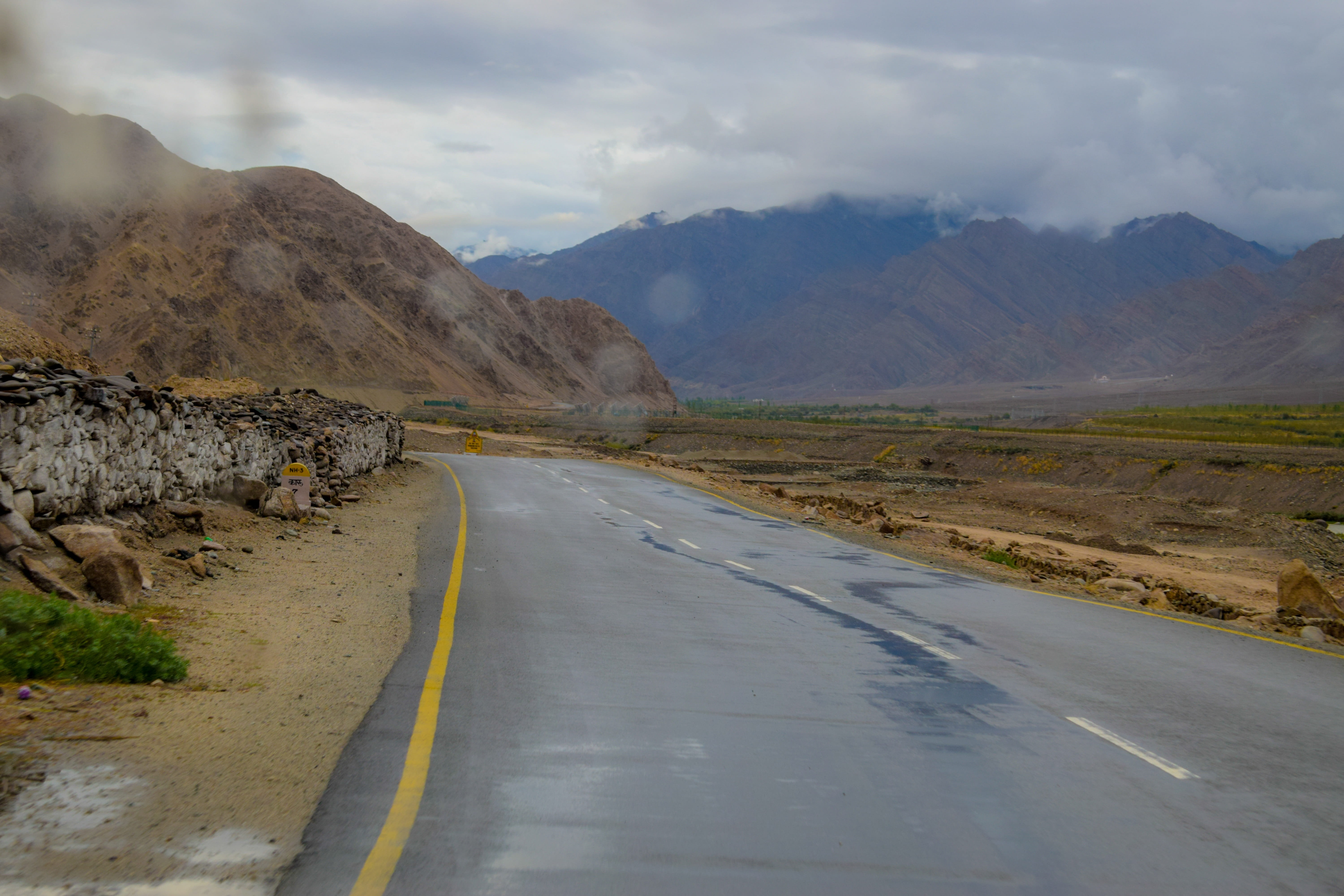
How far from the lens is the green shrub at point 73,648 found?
6328 millimetres

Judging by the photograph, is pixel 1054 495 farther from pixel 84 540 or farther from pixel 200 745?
pixel 200 745

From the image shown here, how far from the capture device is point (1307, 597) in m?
14.6

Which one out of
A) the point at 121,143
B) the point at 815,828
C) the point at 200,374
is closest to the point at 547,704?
the point at 815,828

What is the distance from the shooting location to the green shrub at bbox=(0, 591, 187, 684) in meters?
6.33

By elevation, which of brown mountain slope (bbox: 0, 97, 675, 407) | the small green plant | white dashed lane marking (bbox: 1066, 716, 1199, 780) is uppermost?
brown mountain slope (bbox: 0, 97, 675, 407)

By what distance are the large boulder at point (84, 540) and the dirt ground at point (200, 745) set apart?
0.60 metres

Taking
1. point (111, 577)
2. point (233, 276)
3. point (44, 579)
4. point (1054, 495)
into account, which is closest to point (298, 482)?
point (111, 577)

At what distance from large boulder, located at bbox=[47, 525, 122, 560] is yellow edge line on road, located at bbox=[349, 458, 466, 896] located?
9.73ft

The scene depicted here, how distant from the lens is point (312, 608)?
9.84 m

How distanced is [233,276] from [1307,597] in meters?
108

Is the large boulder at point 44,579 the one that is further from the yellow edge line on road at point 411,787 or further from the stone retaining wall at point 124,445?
the yellow edge line on road at point 411,787

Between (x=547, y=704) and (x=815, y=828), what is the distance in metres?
2.45

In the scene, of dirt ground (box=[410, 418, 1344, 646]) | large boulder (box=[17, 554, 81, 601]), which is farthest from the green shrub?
dirt ground (box=[410, 418, 1344, 646])

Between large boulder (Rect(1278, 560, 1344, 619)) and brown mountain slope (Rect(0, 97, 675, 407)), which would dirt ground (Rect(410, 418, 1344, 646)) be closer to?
large boulder (Rect(1278, 560, 1344, 619))
